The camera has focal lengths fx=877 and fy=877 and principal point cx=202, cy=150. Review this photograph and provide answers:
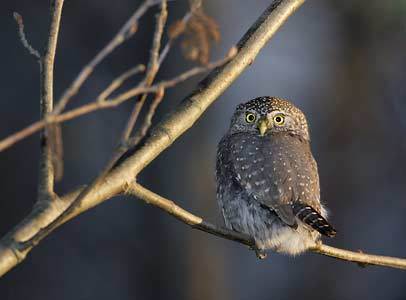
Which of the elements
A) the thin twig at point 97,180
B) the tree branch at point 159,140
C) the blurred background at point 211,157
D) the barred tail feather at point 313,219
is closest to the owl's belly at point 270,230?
the barred tail feather at point 313,219

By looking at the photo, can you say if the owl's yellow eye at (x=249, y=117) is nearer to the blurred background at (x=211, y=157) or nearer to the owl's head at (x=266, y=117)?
the owl's head at (x=266, y=117)

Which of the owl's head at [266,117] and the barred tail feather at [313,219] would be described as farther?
the owl's head at [266,117]

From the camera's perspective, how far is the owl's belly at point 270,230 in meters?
4.98

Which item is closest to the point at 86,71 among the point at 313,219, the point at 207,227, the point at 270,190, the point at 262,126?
the point at 207,227

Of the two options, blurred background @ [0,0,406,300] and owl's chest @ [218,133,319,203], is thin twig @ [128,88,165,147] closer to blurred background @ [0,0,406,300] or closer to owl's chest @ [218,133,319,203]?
owl's chest @ [218,133,319,203]

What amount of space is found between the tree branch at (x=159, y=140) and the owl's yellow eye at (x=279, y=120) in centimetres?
157

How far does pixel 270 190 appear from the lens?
16.3 ft

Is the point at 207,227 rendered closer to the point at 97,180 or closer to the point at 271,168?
the point at 97,180

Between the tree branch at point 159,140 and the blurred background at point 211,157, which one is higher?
the blurred background at point 211,157

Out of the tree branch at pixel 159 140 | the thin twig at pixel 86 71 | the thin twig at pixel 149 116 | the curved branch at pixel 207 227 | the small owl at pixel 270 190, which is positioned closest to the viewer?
the thin twig at pixel 86 71

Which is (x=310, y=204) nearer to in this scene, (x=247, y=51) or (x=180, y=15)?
(x=247, y=51)

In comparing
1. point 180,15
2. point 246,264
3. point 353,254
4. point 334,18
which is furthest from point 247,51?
point 334,18

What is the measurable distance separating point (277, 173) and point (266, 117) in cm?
75

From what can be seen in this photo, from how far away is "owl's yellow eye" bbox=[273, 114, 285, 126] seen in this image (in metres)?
5.76
